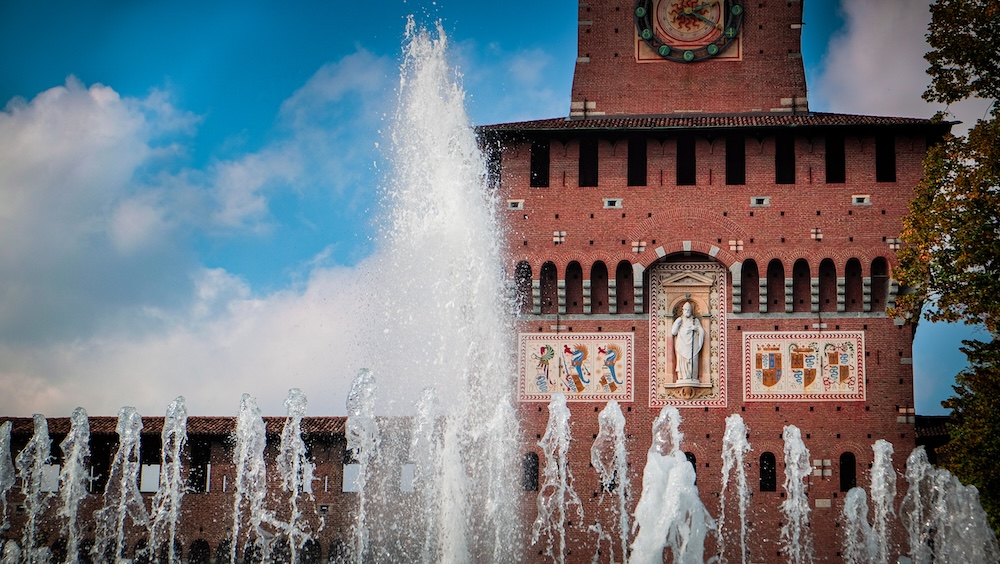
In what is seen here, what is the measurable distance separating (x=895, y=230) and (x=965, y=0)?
15.8 feet

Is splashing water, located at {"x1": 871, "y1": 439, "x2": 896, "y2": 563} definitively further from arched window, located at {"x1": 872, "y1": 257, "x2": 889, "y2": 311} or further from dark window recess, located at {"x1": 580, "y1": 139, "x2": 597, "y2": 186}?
dark window recess, located at {"x1": 580, "y1": 139, "x2": 597, "y2": 186}

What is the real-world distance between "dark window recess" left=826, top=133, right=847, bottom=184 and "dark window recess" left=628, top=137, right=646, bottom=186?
379 cm

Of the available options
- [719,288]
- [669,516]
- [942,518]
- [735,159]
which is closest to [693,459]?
[719,288]

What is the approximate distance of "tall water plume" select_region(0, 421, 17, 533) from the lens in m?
32.6

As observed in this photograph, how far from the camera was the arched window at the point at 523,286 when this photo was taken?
3058 centimetres

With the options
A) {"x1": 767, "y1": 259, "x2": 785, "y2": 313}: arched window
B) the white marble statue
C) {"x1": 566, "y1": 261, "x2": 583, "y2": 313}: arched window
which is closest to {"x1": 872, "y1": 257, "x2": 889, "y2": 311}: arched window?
{"x1": 767, "y1": 259, "x2": 785, "y2": 313}: arched window

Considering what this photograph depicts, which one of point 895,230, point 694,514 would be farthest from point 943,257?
point 694,514

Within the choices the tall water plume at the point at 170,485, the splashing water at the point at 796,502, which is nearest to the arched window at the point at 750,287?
the splashing water at the point at 796,502

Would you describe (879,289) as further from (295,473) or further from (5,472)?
(5,472)

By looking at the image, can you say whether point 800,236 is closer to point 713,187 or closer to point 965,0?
point 713,187

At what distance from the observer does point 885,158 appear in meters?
30.7

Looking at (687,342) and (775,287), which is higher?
(775,287)

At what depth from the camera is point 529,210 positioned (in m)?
30.8

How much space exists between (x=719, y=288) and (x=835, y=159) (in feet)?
12.1
